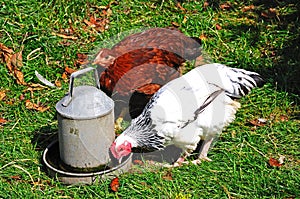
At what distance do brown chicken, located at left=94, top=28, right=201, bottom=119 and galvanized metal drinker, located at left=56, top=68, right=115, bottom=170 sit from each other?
742mm

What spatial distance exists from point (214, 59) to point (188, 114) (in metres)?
1.76

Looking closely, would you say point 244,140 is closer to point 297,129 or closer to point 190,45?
point 297,129

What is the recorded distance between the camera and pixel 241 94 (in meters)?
4.13

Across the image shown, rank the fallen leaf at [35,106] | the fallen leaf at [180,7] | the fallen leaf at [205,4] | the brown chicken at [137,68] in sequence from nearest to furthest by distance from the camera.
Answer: the brown chicken at [137,68]
the fallen leaf at [35,106]
the fallen leaf at [180,7]
the fallen leaf at [205,4]

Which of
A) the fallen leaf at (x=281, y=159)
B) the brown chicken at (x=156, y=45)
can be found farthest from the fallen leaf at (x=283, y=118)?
the brown chicken at (x=156, y=45)

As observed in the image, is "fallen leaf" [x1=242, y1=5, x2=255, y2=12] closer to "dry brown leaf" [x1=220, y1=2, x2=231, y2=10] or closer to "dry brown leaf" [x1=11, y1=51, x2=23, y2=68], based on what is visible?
"dry brown leaf" [x1=220, y1=2, x2=231, y2=10]

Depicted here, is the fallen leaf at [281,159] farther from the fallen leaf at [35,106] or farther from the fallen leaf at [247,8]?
the fallen leaf at [247,8]

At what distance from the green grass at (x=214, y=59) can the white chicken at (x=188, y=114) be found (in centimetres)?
20

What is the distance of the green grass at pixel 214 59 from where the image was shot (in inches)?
145

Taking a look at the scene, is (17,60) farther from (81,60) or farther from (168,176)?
(168,176)

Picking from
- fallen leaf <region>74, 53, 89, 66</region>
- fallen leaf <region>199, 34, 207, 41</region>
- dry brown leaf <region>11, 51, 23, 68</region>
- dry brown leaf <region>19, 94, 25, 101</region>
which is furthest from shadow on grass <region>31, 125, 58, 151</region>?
fallen leaf <region>199, 34, 207, 41</region>

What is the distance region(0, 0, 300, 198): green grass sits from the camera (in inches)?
145

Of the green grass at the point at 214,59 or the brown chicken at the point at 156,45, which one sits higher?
the brown chicken at the point at 156,45

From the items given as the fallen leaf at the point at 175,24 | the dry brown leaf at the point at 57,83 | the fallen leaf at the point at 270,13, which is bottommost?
the dry brown leaf at the point at 57,83
